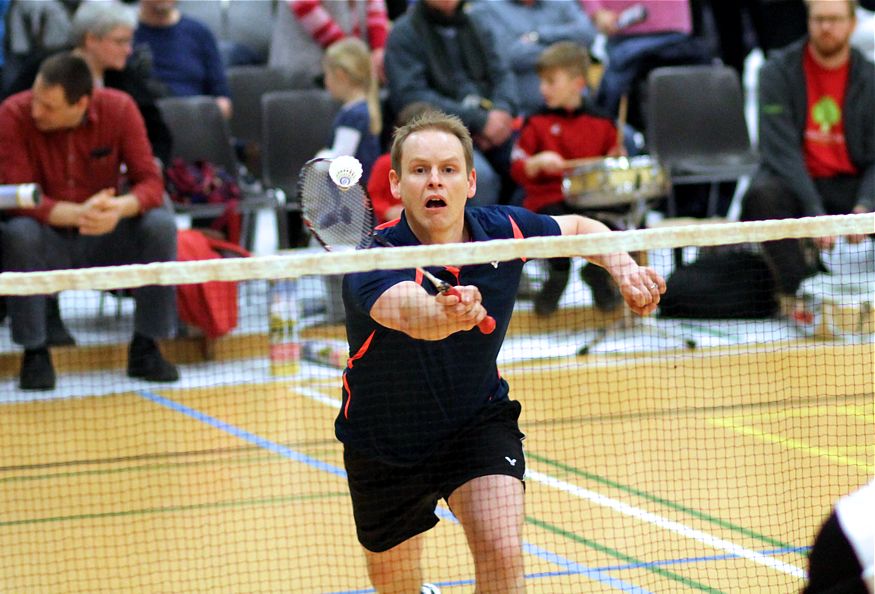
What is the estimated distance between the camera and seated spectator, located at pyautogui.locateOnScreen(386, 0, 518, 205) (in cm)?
985

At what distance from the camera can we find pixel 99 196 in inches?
320

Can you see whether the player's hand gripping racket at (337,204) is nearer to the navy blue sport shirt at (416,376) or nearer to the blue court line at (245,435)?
the navy blue sport shirt at (416,376)

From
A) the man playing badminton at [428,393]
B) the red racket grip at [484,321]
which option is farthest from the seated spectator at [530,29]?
the red racket grip at [484,321]

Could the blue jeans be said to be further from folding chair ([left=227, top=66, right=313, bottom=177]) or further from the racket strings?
the racket strings

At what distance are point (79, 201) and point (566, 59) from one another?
11.6ft


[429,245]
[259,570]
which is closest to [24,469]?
[259,570]

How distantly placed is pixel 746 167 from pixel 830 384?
3.15 metres

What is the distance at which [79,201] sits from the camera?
849 centimetres

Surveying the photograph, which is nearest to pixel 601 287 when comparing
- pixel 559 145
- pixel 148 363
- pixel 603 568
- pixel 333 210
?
pixel 559 145

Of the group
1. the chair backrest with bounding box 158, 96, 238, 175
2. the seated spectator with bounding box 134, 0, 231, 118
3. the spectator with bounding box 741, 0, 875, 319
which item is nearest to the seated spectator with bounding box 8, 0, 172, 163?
the chair backrest with bounding box 158, 96, 238, 175

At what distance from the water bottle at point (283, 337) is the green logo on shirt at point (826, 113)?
13.3 feet

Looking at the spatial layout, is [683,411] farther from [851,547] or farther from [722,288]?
[851,547]

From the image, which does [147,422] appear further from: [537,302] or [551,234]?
[551,234]

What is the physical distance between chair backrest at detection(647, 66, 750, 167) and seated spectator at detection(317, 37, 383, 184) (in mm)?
2294
